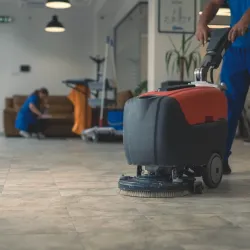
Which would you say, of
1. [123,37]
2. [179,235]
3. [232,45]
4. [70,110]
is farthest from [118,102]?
[179,235]

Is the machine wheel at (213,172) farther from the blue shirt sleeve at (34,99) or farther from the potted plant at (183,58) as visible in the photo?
the blue shirt sleeve at (34,99)

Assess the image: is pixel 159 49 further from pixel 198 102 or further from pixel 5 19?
pixel 5 19

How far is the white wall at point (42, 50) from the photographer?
10.3 m

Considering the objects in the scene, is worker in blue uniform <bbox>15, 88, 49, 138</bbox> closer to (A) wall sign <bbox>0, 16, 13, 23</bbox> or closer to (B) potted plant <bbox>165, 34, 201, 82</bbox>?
(B) potted plant <bbox>165, 34, 201, 82</bbox>

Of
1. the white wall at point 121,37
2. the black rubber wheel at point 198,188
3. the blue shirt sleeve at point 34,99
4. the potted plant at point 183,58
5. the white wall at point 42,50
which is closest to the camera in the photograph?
the black rubber wheel at point 198,188

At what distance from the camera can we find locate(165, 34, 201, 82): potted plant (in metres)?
6.20

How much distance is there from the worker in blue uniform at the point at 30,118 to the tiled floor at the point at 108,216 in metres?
4.81

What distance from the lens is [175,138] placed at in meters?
2.29

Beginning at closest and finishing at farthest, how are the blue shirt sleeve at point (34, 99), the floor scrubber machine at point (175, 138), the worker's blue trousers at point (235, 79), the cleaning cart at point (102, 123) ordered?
the floor scrubber machine at point (175, 138) → the worker's blue trousers at point (235, 79) → the cleaning cart at point (102, 123) → the blue shirt sleeve at point (34, 99)

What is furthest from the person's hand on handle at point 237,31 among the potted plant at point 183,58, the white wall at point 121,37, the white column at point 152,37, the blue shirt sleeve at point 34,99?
the white wall at point 121,37

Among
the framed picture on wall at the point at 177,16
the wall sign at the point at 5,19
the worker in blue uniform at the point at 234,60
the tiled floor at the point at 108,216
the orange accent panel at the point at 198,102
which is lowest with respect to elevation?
the tiled floor at the point at 108,216

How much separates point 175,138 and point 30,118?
19.4 ft

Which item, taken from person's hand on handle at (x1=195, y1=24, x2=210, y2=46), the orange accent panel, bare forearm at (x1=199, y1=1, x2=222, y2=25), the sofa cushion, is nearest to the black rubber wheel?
the orange accent panel

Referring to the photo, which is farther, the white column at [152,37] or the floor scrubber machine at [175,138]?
the white column at [152,37]
